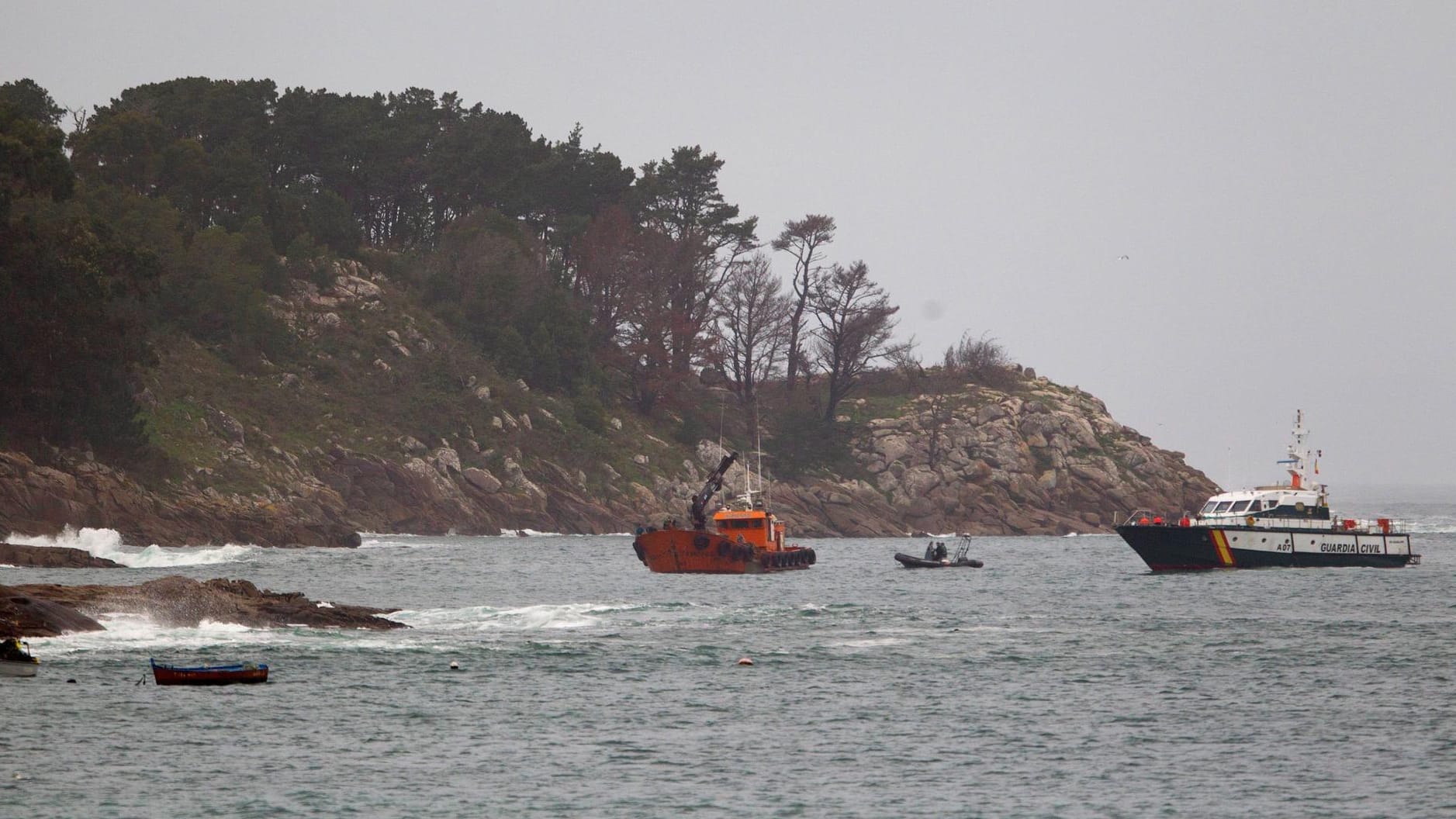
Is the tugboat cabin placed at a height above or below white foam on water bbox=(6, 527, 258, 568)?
above

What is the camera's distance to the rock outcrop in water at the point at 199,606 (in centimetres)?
5191

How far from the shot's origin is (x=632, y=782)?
106ft

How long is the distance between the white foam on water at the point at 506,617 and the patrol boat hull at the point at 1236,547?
33705 mm

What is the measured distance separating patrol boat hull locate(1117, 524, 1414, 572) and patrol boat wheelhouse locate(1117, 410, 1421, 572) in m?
0.04

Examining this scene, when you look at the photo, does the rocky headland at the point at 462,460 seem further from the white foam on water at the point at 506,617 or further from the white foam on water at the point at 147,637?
the white foam on water at the point at 147,637

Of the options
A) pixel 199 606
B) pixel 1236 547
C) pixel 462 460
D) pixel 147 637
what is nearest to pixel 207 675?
pixel 147 637

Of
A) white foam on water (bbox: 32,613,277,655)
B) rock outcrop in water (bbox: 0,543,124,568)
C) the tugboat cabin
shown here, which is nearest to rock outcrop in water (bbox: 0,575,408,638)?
white foam on water (bbox: 32,613,277,655)

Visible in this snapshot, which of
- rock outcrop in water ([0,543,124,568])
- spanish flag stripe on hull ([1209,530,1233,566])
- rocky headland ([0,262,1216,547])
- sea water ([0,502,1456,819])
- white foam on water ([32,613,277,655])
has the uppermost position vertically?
rocky headland ([0,262,1216,547])

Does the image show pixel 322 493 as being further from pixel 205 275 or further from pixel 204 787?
pixel 204 787

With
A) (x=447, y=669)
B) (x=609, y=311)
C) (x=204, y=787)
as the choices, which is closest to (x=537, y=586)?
(x=447, y=669)

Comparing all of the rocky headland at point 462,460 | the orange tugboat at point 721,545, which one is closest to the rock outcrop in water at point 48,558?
the rocky headland at point 462,460

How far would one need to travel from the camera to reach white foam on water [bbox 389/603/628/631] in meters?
57.2

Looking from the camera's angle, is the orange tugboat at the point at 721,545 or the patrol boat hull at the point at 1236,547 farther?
the orange tugboat at the point at 721,545

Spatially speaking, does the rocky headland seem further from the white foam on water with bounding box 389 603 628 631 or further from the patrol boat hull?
the patrol boat hull
